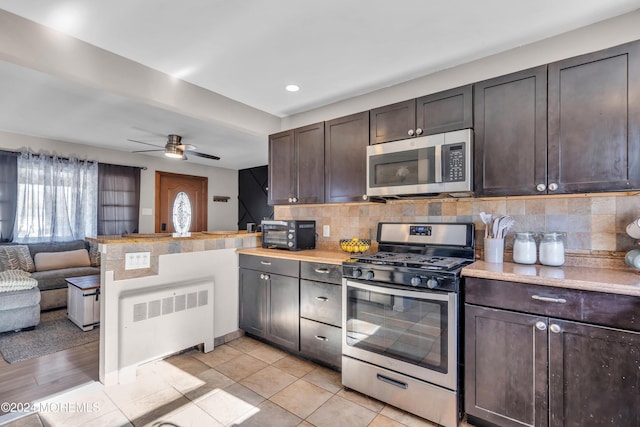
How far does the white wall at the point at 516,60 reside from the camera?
1.85 metres

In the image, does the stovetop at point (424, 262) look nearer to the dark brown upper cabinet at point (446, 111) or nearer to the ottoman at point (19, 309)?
the dark brown upper cabinet at point (446, 111)

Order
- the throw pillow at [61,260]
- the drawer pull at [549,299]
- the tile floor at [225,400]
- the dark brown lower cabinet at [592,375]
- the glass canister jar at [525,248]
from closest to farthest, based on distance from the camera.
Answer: the dark brown lower cabinet at [592,375] < the drawer pull at [549,299] < the tile floor at [225,400] < the glass canister jar at [525,248] < the throw pillow at [61,260]

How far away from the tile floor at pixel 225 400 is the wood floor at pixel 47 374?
203 millimetres

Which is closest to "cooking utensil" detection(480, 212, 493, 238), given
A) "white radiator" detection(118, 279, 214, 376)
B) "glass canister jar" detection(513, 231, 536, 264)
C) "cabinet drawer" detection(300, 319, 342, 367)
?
"glass canister jar" detection(513, 231, 536, 264)

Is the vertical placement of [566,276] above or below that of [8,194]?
below

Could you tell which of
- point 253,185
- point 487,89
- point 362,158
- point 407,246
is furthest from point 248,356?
point 253,185

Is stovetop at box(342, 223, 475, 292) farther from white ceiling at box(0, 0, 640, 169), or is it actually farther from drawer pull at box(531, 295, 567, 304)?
white ceiling at box(0, 0, 640, 169)

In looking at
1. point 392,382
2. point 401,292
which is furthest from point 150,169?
point 392,382

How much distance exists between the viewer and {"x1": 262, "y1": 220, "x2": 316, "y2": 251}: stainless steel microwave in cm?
293

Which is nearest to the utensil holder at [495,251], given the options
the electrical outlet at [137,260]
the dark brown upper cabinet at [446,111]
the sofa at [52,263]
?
the dark brown upper cabinet at [446,111]

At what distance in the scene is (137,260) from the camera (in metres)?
2.40

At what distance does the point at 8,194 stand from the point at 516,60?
615cm

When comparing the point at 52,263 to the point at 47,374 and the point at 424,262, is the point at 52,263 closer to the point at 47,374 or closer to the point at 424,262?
the point at 47,374

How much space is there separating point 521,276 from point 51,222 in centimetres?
592
